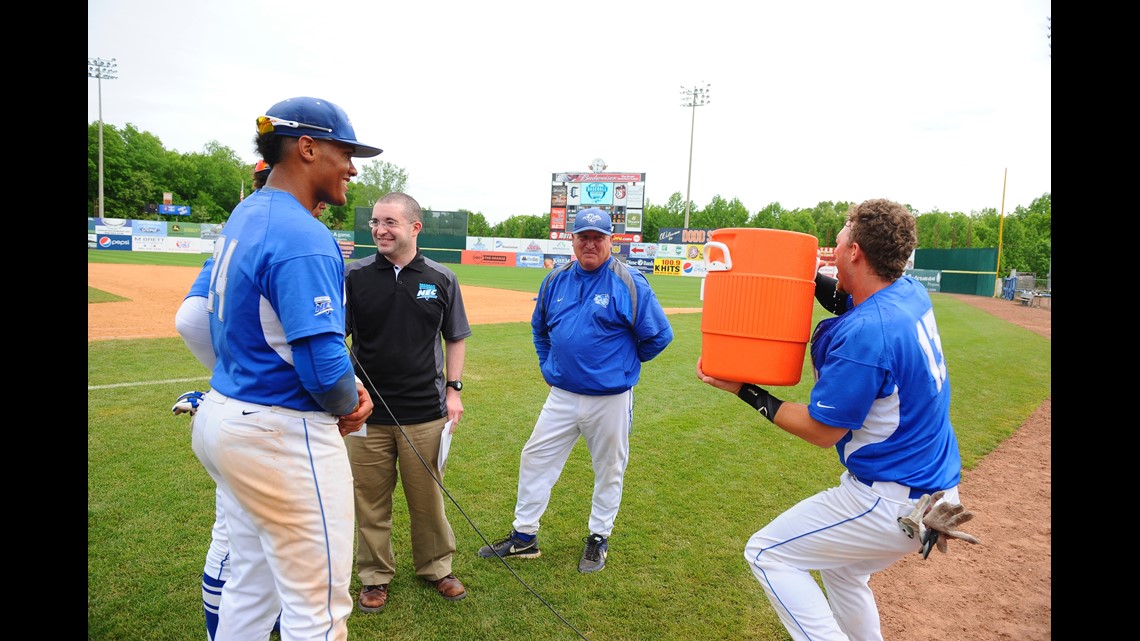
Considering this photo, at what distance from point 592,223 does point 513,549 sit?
230 centimetres

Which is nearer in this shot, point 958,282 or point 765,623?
point 765,623

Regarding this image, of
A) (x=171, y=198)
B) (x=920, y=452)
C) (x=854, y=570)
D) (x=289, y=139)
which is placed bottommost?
(x=854, y=570)

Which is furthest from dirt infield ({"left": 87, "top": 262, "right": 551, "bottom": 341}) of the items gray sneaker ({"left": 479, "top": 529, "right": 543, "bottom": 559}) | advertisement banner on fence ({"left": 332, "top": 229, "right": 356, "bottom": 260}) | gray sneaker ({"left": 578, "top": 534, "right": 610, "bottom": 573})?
advertisement banner on fence ({"left": 332, "top": 229, "right": 356, "bottom": 260})

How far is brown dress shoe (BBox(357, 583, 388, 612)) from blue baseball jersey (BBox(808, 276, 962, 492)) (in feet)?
8.64

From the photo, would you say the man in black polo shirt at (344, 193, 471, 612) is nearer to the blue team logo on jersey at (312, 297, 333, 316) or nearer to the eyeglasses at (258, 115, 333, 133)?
the eyeglasses at (258, 115, 333, 133)

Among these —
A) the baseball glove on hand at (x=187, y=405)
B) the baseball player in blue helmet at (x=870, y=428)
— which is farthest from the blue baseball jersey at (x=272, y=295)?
the baseball player in blue helmet at (x=870, y=428)

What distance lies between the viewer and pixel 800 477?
238 inches

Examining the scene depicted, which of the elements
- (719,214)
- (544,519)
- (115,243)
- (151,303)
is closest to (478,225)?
(719,214)

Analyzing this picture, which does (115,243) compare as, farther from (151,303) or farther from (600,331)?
(600,331)

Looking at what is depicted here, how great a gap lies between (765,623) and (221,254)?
3391mm

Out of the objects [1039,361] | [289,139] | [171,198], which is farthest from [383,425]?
[171,198]

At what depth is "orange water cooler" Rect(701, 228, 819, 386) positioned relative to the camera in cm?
242

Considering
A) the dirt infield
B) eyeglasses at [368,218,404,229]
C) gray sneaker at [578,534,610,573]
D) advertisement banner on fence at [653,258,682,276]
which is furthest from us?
advertisement banner on fence at [653,258,682,276]

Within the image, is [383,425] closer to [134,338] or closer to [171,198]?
[134,338]
